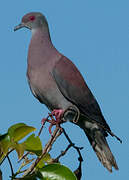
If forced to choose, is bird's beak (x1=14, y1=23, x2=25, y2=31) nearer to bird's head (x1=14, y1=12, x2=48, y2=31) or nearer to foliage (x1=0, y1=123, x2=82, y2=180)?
bird's head (x1=14, y1=12, x2=48, y2=31)

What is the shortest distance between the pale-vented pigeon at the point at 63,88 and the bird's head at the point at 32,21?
0.21 feet

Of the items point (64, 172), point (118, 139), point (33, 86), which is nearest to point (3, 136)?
point (64, 172)

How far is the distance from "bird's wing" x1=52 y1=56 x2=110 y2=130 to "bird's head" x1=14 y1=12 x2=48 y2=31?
618 millimetres

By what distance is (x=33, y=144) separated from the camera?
1709 mm

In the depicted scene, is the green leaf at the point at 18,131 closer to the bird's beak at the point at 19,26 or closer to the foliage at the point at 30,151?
the foliage at the point at 30,151

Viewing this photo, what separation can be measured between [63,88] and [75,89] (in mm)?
231

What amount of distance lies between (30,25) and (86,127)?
1.40m

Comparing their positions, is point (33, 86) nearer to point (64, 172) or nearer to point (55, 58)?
point (55, 58)

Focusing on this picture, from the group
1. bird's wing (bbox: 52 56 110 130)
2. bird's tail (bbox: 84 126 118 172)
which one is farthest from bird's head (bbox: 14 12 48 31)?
bird's tail (bbox: 84 126 118 172)

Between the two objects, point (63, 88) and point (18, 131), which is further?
point (63, 88)

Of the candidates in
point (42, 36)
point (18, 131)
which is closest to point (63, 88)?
point (42, 36)

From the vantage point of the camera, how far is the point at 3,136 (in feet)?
5.55

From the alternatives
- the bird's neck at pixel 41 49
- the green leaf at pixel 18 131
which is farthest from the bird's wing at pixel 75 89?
the green leaf at pixel 18 131

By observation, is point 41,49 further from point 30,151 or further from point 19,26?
point 30,151
